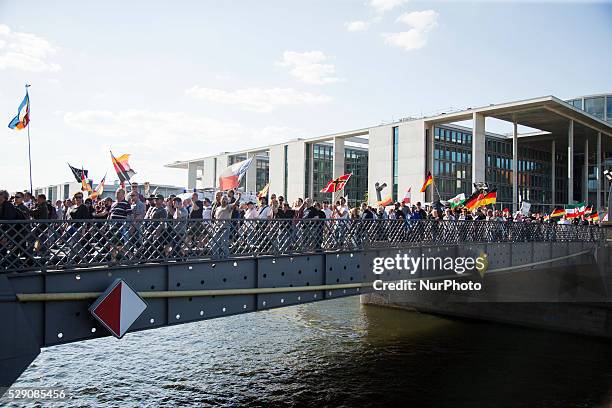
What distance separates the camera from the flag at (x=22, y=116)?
17047 millimetres

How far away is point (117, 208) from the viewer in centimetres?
1059

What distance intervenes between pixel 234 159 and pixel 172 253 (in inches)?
3146

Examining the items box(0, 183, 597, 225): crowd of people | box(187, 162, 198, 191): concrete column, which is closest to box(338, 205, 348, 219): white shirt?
box(0, 183, 597, 225): crowd of people

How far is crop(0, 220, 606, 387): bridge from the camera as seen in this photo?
762 cm

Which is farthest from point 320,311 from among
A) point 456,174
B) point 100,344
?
point 456,174

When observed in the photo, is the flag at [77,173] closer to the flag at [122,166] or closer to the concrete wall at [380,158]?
the flag at [122,166]

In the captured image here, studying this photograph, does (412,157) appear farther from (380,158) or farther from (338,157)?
(338,157)

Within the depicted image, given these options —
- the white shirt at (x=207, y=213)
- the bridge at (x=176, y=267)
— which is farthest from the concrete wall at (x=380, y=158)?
the white shirt at (x=207, y=213)

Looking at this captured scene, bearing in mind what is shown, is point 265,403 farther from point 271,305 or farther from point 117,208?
point 117,208

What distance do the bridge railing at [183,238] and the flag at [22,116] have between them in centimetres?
874

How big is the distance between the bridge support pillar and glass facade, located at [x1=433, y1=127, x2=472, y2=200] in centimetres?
A: 5892

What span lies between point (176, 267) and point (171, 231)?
69cm

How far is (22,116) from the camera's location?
17.4 meters

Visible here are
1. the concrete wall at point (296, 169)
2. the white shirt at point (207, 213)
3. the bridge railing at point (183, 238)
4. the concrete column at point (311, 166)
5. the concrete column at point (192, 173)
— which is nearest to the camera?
the bridge railing at point (183, 238)
